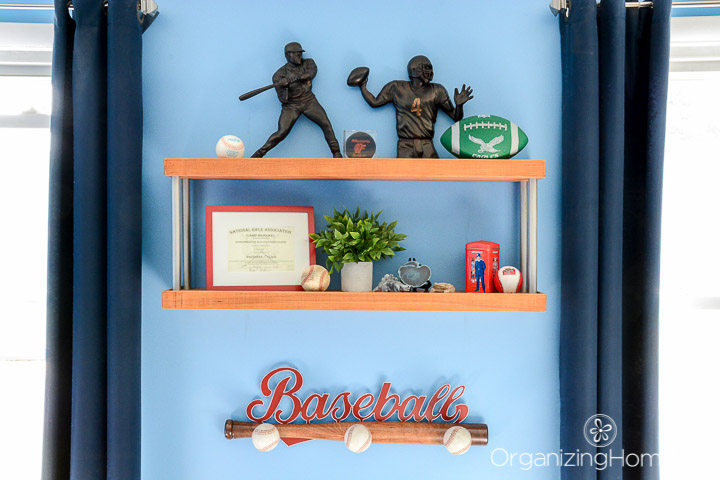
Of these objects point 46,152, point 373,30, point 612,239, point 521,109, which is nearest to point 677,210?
point 612,239

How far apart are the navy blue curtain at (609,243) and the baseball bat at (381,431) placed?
0.28 meters

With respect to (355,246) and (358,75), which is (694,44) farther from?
(355,246)

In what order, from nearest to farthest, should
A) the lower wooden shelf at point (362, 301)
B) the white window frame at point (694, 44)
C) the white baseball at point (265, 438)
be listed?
the lower wooden shelf at point (362, 301) → the white baseball at point (265, 438) → the white window frame at point (694, 44)

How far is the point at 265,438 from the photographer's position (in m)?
1.25

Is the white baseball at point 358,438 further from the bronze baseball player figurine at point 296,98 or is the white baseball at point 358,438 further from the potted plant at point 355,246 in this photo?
the bronze baseball player figurine at point 296,98

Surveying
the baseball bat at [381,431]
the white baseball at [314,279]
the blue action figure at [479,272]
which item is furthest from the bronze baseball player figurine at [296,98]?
the baseball bat at [381,431]

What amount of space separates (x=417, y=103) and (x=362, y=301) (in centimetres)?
58

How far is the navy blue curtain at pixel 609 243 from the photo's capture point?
122 cm

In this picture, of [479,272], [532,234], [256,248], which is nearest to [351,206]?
[256,248]

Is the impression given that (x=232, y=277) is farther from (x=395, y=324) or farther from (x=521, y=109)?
(x=521, y=109)

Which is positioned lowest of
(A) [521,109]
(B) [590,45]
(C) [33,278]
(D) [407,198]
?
(C) [33,278]

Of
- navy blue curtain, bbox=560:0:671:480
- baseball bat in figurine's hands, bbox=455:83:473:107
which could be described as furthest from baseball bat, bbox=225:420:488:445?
baseball bat in figurine's hands, bbox=455:83:473:107

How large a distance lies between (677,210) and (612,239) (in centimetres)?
42

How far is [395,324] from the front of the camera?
1342 mm
